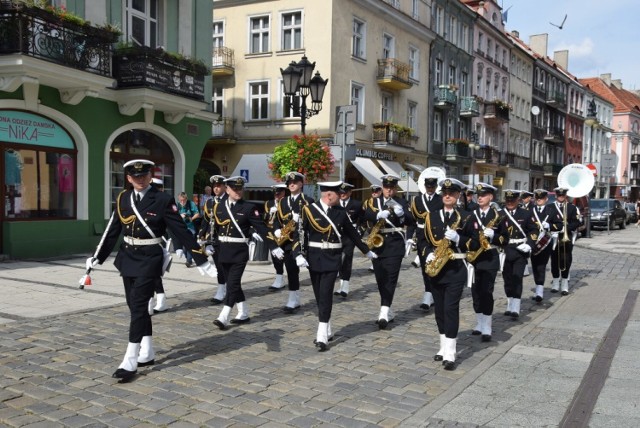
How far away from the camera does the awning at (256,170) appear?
2652 cm

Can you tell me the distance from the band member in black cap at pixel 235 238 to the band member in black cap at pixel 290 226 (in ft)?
3.33

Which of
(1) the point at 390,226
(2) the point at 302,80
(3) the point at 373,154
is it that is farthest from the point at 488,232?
(3) the point at 373,154

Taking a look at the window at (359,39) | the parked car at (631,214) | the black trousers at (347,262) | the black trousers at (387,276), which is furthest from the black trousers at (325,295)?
the parked car at (631,214)

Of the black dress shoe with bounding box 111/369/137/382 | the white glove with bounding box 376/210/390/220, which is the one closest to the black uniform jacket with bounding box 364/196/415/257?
the white glove with bounding box 376/210/390/220

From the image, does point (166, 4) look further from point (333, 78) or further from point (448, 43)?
point (448, 43)

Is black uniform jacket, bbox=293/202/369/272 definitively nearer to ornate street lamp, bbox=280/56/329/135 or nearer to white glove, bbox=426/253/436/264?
white glove, bbox=426/253/436/264

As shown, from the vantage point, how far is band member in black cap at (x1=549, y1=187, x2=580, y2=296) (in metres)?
11.1

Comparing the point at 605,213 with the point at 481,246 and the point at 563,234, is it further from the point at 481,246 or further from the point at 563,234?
the point at 481,246

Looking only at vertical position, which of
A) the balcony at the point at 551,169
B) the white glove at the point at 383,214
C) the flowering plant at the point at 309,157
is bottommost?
the white glove at the point at 383,214

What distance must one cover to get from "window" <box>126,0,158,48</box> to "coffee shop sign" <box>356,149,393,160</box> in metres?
11.9

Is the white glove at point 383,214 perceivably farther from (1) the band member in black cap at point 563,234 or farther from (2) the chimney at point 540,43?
(2) the chimney at point 540,43

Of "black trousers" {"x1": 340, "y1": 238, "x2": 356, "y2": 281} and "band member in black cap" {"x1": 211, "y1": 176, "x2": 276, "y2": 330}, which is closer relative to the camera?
"band member in black cap" {"x1": 211, "y1": 176, "x2": 276, "y2": 330}

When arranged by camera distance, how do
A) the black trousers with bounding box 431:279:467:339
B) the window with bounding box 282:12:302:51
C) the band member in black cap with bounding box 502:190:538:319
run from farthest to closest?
the window with bounding box 282:12:302:51 < the band member in black cap with bounding box 502:190:538:319 < the black trousers with bounding box 431:279:467:339

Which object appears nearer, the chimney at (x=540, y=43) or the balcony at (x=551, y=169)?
the balcony at (x=551, y=169)
